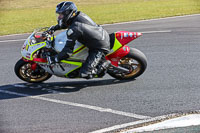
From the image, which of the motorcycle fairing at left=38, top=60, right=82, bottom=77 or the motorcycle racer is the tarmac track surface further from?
the motorcycle racer

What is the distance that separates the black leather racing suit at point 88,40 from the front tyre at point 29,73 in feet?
3.04

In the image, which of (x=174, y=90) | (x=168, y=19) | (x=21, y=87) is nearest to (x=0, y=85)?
(x=21, y=87)

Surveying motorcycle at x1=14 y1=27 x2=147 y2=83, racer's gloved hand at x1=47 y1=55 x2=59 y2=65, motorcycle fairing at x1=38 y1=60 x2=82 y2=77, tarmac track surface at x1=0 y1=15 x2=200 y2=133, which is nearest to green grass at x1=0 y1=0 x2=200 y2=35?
tarmac track surface at x1=0 y1=15 x2=200 y2=133

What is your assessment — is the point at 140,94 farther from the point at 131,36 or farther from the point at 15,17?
the point at 15,17

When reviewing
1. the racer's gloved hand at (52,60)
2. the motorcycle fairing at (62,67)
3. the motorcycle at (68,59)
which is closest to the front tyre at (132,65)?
the motorcycle at (68,59)

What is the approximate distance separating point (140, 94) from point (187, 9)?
41.0 feet

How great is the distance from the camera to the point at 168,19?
16688mm

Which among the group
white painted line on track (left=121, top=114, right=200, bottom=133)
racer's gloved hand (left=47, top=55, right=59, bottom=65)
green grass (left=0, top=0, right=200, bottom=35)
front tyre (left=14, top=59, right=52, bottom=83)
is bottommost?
white painted line on track (left=121, top=114, right=200, bottom=133)

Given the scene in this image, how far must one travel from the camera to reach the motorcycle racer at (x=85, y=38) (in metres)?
7.81

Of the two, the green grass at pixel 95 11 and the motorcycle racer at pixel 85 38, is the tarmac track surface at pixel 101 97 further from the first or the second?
the green grass at pixel 95 11

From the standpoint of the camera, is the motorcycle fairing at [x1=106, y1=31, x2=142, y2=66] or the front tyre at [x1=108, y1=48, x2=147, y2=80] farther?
the front tyre at [x1=108, y1=48, x2=147, y2=80]

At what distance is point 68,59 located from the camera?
8.22m

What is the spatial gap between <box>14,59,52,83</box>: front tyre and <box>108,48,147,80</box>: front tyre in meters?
1.52

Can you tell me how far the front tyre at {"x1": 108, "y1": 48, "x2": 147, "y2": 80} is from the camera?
8406 mm
